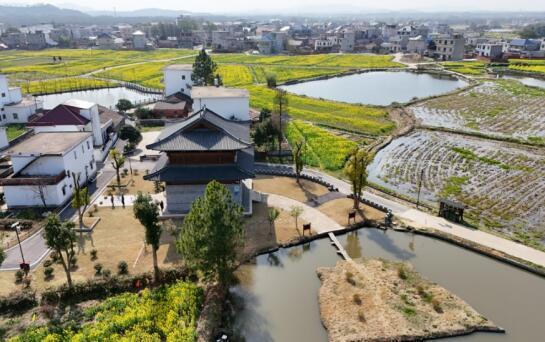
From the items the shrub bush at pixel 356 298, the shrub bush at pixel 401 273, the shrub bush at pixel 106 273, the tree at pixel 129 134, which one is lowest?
the shrub bush at pixel 356 298

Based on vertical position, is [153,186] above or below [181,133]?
below

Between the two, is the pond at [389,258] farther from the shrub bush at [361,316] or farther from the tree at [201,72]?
the tree at [201,72]

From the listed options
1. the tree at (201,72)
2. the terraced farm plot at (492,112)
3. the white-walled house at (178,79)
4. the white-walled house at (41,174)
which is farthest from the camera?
the tree at (201,72)

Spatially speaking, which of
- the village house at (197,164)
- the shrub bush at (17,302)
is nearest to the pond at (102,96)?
the village house at (197,164)

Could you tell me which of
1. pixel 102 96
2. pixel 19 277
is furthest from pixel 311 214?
pixel 102 96

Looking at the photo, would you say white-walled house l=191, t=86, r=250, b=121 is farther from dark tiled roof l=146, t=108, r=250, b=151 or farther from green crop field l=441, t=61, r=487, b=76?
green crop field l=441, t=61, r=487, b=76

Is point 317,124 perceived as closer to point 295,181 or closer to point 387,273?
point 295,181

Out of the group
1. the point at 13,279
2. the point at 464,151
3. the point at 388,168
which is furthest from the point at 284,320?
the point at 464,151
